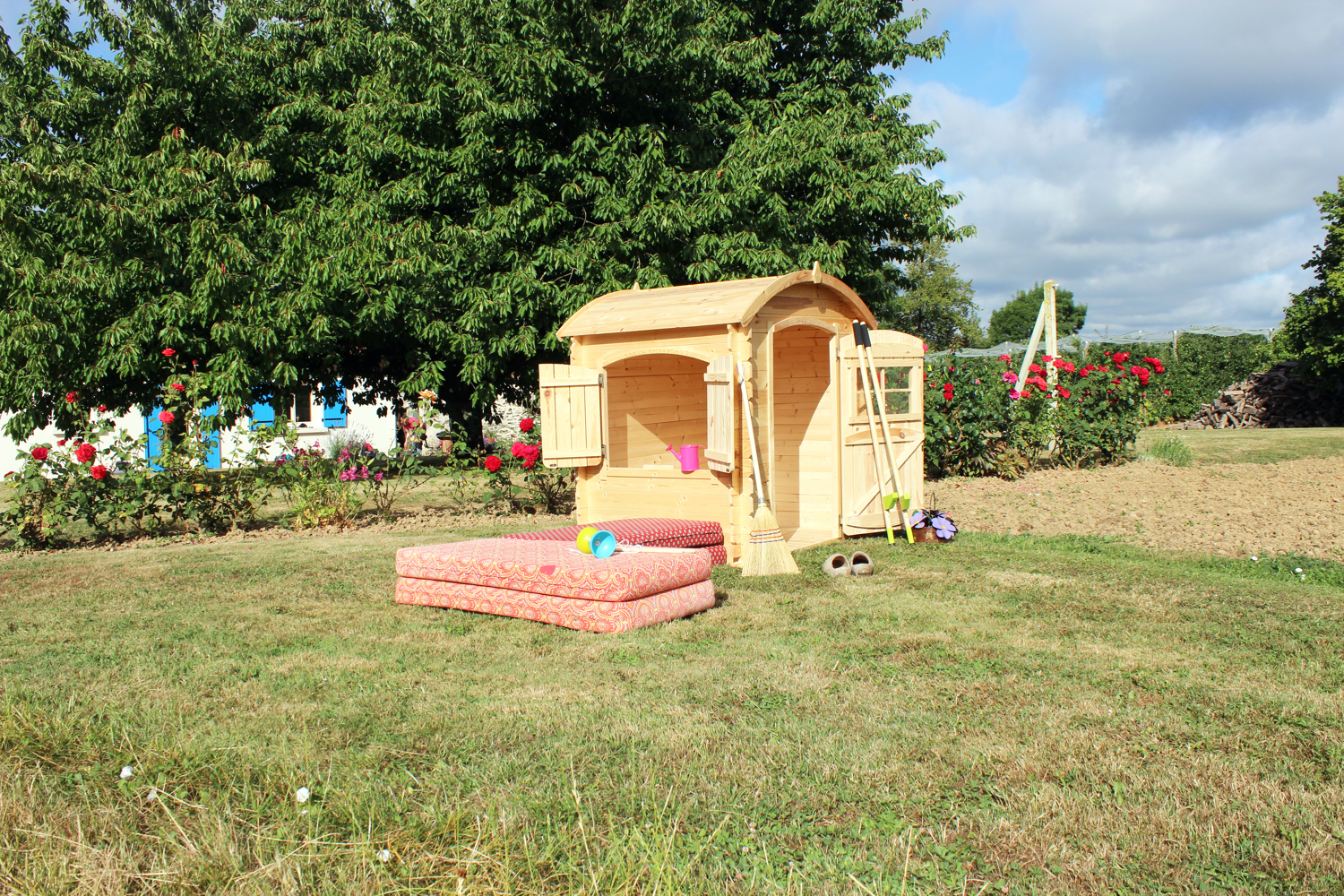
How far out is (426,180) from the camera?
1282 cm

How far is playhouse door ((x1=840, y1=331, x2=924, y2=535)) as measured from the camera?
8984 millimetres

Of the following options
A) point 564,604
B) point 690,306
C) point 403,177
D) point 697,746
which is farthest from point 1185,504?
point 403,177

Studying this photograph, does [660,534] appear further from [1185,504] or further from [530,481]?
[1185,504]

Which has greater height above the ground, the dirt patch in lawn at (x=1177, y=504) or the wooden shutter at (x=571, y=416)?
the wooden shutter at (x=571, y=416)

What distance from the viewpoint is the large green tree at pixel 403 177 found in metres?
11.4

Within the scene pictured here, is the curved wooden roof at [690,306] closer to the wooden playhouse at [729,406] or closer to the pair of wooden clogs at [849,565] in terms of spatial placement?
the wooden playhouse at [729,406]

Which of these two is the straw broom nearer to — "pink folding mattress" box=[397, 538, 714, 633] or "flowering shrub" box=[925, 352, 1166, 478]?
"pink folding mattress" box=[397, 538, 714, 633]

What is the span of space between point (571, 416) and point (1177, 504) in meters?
6.69

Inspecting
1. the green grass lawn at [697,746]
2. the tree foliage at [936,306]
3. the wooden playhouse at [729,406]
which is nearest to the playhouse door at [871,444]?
the wooden playhouse at [729,406]

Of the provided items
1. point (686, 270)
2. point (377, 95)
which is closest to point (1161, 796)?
point (686, 270)

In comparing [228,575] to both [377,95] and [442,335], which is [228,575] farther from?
[377,95]

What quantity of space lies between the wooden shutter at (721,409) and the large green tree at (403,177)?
4.83m

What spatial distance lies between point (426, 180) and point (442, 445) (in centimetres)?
1116

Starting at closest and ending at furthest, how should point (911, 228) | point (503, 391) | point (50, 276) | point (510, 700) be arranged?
point (510, 700) → point (50, 276) → point (911, 228) → point (503, 391)
